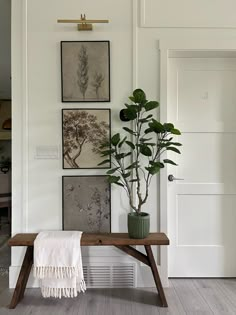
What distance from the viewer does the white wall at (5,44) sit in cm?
270

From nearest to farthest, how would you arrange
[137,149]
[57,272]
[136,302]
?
[57,272], [136,302], [137,149]

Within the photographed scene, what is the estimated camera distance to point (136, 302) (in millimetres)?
2113

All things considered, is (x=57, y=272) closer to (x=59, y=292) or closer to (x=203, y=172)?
(x=59, y=292)

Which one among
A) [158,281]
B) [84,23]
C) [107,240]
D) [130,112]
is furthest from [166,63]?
[158,281]

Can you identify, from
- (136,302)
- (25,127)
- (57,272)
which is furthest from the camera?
(25,127)

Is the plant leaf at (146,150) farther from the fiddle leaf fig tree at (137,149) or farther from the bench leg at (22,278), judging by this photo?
the bench leg at (22,278)

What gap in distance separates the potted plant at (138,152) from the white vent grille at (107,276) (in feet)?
1.55

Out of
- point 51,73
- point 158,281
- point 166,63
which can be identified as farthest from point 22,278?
point 166,63

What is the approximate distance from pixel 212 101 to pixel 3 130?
4.25m

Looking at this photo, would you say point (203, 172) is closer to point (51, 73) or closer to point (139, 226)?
point (139, 226)

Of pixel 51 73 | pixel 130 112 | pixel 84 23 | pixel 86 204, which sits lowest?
pixel 86 204

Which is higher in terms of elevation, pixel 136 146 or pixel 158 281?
pixel 136 146

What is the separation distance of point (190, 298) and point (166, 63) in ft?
6.67

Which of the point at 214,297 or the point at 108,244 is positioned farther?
the point at 214,297
